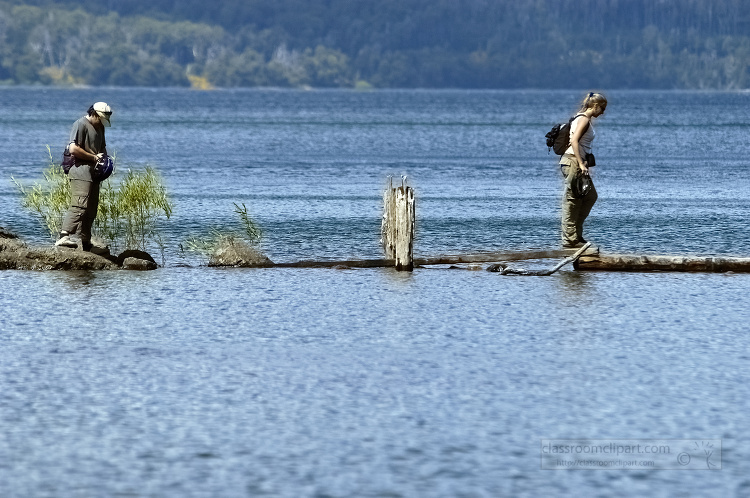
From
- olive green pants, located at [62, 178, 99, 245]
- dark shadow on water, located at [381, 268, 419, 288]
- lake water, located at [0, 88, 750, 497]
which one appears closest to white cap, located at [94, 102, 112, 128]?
olive green pants, located at [62, 178, 99, 245]

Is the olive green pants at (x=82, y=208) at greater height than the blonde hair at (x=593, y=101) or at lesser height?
lesser

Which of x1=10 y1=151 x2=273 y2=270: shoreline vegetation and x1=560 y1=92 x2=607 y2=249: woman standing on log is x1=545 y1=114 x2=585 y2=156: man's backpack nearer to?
x1=560 y1=92 x2=607 y2=249: woman standing on log

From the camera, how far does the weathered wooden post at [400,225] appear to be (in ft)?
53.7

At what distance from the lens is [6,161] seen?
167ft

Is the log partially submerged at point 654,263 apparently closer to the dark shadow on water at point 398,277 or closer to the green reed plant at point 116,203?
the dark shadow on water at point 398,277

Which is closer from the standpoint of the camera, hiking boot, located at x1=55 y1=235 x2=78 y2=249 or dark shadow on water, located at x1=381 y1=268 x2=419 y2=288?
dark shadow on water, located at x1=381 y1=268 x2=419 y2=288

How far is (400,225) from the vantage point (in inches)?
649

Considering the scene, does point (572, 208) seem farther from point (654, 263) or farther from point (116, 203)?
point (116, 203)

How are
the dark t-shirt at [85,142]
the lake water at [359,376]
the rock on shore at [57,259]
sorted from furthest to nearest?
the rock on shore at [57,259], the dark t-shirt at [85,142], the lake water at [359,376]

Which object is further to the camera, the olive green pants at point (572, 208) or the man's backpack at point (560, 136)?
the olive green pants at point (572, 208)

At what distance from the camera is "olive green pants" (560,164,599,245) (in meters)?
16.4

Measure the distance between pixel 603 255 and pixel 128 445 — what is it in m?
9.49

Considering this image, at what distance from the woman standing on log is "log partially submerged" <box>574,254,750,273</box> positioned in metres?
0.42

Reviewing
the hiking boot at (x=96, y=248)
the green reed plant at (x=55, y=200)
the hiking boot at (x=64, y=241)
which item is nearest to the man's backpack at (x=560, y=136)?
the hiking boot at (x=96, y=248)
